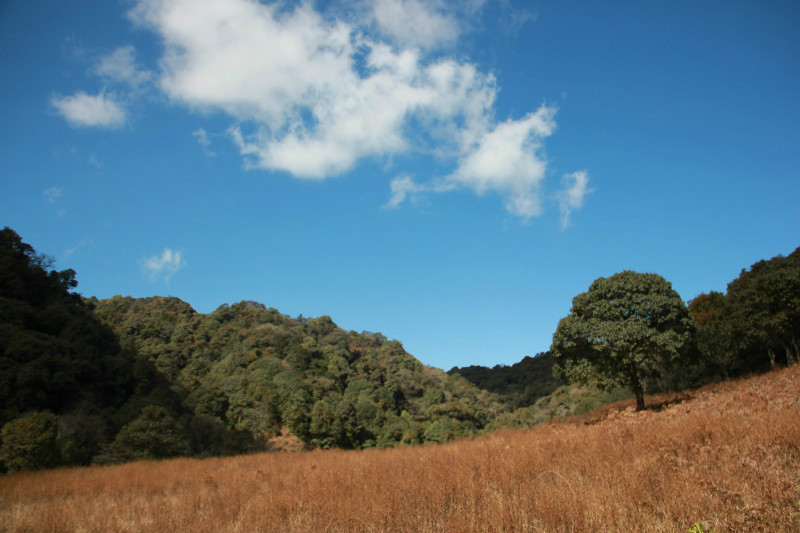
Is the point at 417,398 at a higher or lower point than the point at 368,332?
lower

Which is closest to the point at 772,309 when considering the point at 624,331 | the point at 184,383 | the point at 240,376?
the point at 624,331

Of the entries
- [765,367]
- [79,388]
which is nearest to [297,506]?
[79,388]

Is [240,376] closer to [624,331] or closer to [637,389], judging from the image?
[637,389]

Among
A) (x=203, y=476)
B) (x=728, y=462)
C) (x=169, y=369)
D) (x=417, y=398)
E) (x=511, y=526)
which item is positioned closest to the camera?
(x=511, y=526)

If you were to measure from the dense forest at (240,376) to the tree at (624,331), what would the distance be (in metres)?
1.52

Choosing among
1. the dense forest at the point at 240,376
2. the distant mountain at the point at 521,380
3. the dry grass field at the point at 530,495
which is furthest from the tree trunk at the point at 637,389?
the distant mountain at the point at 521,380

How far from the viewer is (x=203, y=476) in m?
12.9

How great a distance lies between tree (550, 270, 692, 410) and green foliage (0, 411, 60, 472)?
28480 millimetres

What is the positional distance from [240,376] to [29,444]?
38439 mm

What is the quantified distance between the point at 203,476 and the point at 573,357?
1939 centimetres

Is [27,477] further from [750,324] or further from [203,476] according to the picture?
[750,324]

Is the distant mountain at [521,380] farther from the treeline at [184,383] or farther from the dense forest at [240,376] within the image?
the treeline at [184,383]

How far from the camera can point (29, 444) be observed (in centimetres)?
2136

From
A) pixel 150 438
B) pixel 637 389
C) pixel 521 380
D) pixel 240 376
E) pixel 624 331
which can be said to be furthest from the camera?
pixel 521 380
